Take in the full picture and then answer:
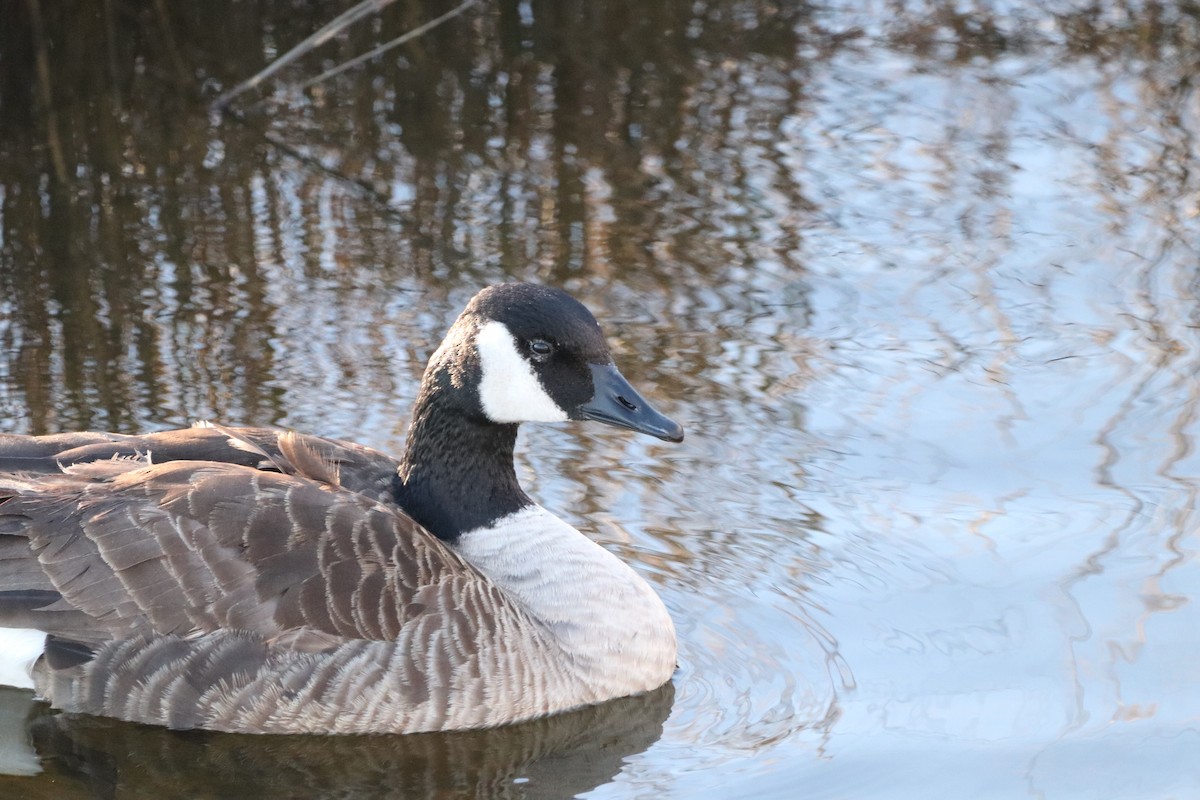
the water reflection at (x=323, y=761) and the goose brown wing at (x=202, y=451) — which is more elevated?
the goose brown wing at (x=202, y=451)

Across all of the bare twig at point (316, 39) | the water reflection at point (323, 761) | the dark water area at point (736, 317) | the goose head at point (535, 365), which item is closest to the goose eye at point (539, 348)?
the goose head at point (535, 365)

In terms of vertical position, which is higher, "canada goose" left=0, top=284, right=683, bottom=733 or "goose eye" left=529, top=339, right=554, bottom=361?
"goose eye" left=529, top=339, right=554, bottom=361

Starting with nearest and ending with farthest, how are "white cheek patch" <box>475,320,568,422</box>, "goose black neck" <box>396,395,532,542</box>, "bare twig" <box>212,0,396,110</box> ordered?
"white cheek patch" <box>475,320,568,422</box> → "goose black neck" <box>396,395,532,542</box> → "bare twig" <box>212,0,396,110</box>

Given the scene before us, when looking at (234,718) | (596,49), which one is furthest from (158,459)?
(596,49)

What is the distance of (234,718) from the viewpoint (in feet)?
20.1

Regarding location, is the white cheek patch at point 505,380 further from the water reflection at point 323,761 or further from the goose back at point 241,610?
the water reflection at point 323,761

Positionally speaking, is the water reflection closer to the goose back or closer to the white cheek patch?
the goose back

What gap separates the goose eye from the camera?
21.1 feet

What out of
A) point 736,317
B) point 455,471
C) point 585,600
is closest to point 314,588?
point 455,471

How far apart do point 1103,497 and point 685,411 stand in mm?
1982

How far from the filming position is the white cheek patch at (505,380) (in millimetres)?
6414

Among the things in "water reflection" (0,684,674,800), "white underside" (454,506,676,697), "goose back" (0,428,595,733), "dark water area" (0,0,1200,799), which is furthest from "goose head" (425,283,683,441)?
"water reflection" (0,684,674,800)

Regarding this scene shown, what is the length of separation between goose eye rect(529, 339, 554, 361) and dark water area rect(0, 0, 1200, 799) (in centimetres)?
124

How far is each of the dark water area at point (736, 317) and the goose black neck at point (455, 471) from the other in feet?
2.77
